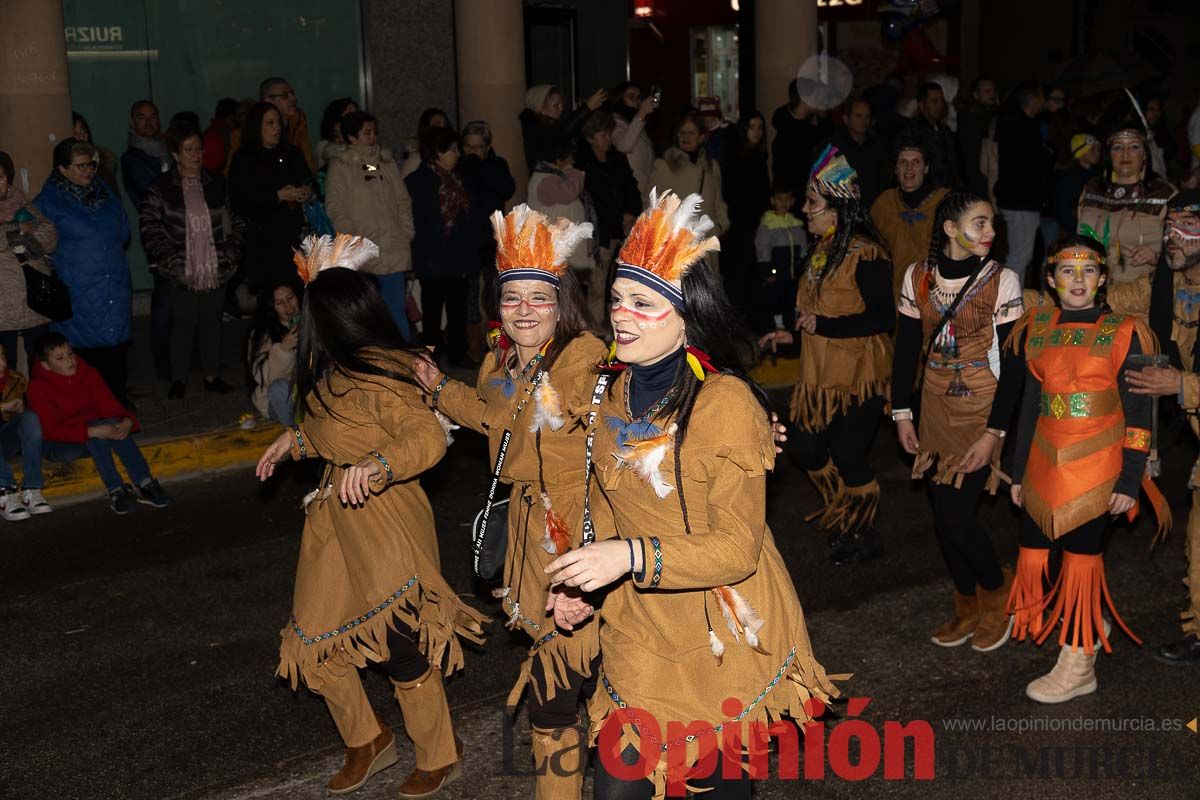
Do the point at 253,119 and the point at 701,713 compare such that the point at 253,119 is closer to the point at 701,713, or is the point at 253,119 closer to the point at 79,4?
the point at 79,4

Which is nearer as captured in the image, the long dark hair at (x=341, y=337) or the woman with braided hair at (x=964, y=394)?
the long dark hair at (x=341, y=337)

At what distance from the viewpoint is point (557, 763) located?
445cm

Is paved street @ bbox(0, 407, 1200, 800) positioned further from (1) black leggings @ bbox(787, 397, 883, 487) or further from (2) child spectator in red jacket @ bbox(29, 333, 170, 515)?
(1) black leggings @ bbox(787, 397, 883, 487)

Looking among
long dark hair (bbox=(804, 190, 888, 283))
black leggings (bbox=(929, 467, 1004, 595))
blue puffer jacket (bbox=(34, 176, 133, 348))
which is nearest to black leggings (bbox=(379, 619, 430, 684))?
black leggings (bbox=(929, 467, 1004, 595))

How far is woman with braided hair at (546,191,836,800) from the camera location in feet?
12.4

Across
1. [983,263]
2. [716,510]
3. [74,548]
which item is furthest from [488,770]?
[74,548]

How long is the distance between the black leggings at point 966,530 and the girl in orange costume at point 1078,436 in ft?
1.19

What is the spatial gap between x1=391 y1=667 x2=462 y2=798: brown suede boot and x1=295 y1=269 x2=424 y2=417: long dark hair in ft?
3.32

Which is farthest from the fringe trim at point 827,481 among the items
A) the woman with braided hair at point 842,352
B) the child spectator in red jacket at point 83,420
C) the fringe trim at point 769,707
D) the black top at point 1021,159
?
the black top at point 1021,159

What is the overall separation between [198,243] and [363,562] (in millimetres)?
6107

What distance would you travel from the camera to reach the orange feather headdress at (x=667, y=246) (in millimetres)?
3771

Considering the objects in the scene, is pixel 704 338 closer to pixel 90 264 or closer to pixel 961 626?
pixel 961 626

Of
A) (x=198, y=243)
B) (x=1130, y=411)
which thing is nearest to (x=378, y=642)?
(x=1130, y=411)

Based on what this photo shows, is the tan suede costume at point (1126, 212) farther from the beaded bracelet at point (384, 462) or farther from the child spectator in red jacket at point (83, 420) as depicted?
the child spectator in red jacket at point (83, 420)
